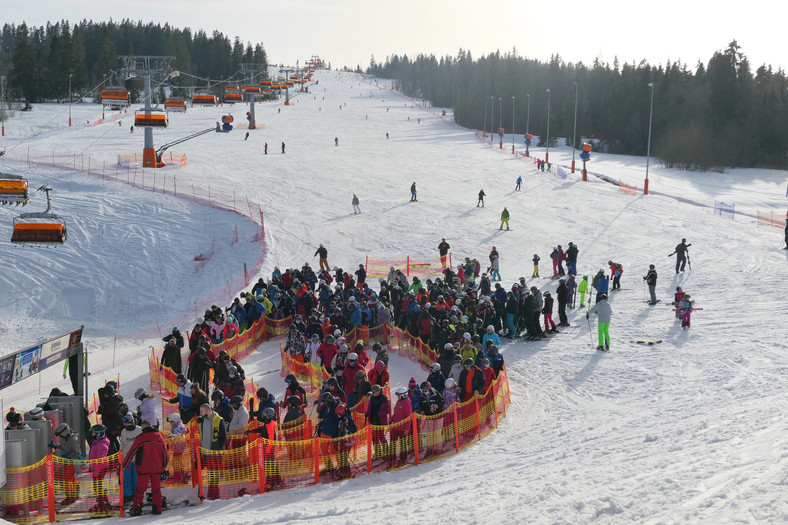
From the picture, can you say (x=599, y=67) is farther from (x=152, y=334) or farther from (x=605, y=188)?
(x=152, y=334)

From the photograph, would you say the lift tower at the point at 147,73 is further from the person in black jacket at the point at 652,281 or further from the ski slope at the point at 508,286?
the person in black jacket at the point at 652,281

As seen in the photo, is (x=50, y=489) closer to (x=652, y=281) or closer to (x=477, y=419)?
(x=477, y=419)

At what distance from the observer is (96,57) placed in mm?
117688

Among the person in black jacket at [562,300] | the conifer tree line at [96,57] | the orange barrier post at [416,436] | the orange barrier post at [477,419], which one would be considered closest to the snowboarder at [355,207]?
the person in black jacket at [562,300]

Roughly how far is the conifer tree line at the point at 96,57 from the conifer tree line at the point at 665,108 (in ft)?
136

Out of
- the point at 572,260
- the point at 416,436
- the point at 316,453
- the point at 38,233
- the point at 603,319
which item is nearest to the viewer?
the point at 316,453

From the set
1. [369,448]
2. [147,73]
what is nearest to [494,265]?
[369,448]

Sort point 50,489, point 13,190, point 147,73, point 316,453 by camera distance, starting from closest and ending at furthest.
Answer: point 50,489
point 316,453
point 13,190
point 147,73

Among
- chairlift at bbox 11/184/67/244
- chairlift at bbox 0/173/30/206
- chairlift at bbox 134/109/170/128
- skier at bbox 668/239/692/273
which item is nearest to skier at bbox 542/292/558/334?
skier at bbox 668/239/692/273

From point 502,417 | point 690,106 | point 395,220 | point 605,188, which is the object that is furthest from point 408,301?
point 690,106

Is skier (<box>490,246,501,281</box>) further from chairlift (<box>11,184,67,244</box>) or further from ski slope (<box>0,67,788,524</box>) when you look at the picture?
chairlift (<box>11,184,67,244</box>)

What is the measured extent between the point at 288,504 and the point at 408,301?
26.2ft

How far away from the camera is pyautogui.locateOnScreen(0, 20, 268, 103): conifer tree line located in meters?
88.4

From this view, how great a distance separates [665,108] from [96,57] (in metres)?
88.7
